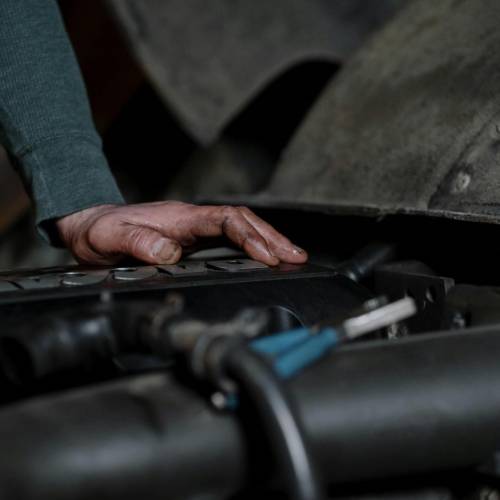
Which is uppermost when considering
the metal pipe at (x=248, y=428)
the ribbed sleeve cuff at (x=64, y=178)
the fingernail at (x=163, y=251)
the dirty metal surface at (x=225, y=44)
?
the dirty metal surface at (x=225, y=44)

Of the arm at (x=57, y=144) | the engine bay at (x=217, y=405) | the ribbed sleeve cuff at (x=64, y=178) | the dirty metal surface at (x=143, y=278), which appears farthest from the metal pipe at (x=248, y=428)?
the ribbed sleeve cuff at (x=64, y=178)

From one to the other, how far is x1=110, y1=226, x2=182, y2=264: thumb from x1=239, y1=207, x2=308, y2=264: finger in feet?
0.26

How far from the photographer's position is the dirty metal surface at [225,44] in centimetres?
147

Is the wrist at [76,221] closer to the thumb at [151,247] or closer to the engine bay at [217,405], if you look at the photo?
the thumb at [151,247]

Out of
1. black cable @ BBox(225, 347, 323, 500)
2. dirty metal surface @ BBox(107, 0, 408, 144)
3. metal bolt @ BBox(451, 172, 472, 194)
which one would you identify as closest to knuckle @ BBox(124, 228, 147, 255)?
metal bolt @ BBox(451, 172, 472, 194)

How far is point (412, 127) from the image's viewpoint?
897 millimetres

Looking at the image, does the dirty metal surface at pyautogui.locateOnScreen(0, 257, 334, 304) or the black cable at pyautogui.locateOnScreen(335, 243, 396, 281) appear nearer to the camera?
the dirty metal surface at pyautogui.locateOnScreen(0, 257, 334, 304)

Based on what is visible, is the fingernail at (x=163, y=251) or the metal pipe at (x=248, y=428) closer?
the metal pipe at (x=248, y=428)

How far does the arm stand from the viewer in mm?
836

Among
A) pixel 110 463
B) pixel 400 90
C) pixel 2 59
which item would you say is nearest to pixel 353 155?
pixel 400 90

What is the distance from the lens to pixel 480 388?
453mm

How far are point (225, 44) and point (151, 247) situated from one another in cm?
88

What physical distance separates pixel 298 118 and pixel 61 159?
902 mm

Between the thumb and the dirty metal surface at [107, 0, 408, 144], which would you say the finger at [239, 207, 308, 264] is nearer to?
the thumb
